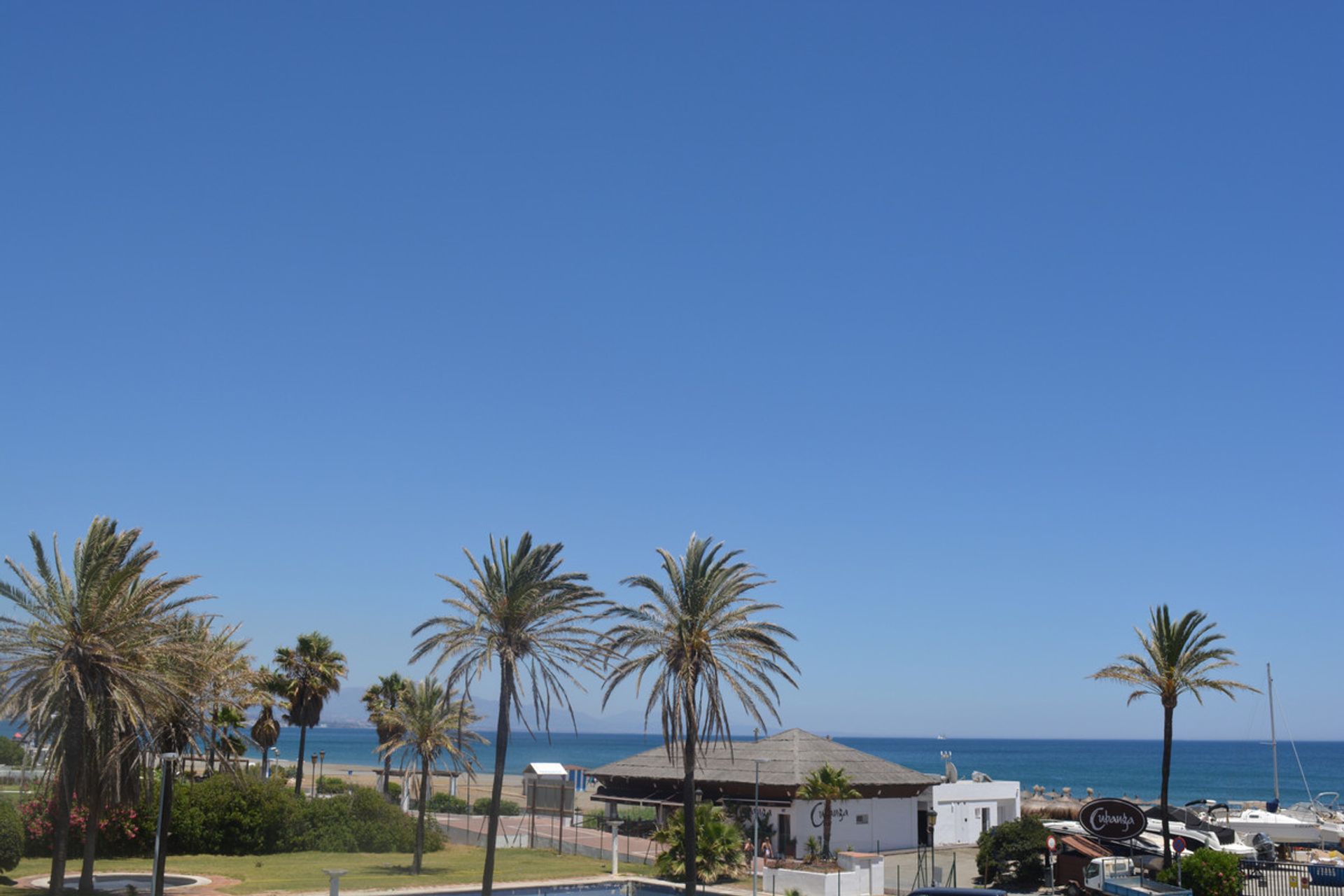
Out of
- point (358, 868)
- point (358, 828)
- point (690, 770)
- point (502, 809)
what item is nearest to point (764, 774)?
point (358, 828)

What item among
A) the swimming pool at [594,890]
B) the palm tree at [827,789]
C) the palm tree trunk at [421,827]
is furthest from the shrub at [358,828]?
the palm tree at [827,789]

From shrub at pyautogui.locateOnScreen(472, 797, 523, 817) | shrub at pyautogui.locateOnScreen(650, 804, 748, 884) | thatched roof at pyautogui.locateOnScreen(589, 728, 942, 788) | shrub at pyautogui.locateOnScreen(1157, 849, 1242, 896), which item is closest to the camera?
shrub at pyautogui.locateOnScreen(1157, 849, 1242, 896)

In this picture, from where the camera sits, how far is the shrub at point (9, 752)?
68.1 m

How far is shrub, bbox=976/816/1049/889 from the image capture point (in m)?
43.6

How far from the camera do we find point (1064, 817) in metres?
60.5

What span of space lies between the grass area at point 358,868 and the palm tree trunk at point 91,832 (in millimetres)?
3043

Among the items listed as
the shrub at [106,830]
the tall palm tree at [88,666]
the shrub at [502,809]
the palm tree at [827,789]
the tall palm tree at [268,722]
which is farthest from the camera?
the shrub at [502,809]

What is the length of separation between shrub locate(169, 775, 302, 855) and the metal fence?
127 feet

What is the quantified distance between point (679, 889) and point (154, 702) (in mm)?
20463

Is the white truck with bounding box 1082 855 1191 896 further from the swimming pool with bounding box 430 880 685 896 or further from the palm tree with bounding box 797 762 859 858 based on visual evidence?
the swimming pool with bounding box 430 880 685 896

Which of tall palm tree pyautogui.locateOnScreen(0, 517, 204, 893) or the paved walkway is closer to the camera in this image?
tall palm tree pyautogui.locateOnScreen(0, 517, 204, 893)

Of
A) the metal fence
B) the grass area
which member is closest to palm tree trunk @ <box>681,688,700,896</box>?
the grass area

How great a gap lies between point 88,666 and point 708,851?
24.3 meters

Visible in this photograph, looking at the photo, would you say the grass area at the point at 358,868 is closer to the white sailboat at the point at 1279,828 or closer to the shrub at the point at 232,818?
the shrub at the point at 232,818
